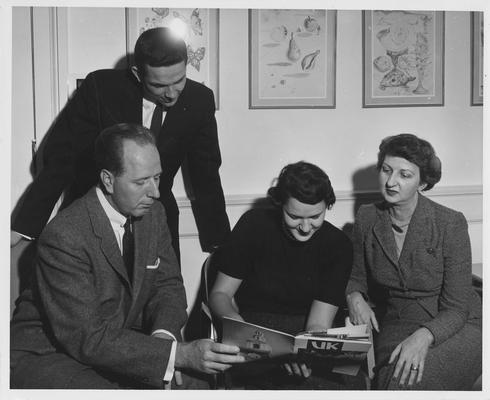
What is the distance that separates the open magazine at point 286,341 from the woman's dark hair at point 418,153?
807 mm

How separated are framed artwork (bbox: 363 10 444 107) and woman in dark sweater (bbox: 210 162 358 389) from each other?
0.85 m

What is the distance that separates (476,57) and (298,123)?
101cm

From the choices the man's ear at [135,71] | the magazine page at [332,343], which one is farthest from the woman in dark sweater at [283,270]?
the man's ear at [135,71]

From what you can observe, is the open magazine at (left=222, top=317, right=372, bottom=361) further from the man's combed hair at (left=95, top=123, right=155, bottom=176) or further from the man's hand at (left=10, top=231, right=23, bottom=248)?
the man's hand at (left=10, top=231, right=23, bottom=248)

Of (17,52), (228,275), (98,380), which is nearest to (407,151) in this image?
(228,275)

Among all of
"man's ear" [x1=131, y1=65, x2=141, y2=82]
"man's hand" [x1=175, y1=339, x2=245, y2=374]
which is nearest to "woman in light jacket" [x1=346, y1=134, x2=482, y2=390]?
"man's hand" [x1=175, y1=339, x2=245, y2=374]

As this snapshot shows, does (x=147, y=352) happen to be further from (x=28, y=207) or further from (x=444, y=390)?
(x=444, y=390)

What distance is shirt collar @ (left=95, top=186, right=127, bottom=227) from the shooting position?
232cm

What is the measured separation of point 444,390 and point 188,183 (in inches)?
61.1

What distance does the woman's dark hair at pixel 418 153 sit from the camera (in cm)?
268

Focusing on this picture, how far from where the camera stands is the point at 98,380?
2.18 metres

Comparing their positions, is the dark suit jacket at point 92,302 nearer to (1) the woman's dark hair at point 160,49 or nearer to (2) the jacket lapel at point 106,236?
(2) the jacket lapel at point 106,236

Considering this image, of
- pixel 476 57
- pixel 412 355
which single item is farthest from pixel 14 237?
pixel 476 57

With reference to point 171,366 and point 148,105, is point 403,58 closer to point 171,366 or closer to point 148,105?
point 148,105
